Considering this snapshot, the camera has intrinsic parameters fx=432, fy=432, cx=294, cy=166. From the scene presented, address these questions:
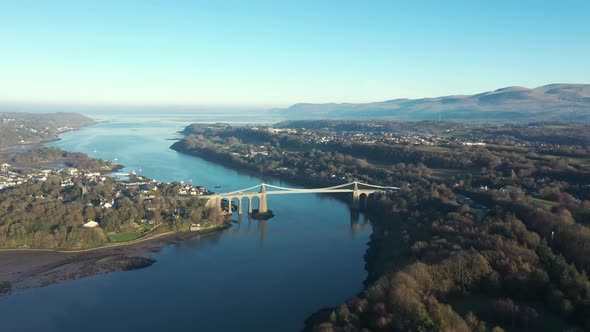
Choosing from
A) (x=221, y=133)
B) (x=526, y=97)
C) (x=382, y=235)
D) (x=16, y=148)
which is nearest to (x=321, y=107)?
(x=526, y=97)

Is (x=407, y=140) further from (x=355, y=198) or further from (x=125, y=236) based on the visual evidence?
(x=125, y=236)

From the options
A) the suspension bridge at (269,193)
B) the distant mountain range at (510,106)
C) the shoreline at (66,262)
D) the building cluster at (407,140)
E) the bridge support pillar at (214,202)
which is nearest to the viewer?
the shoreline at (66,262)

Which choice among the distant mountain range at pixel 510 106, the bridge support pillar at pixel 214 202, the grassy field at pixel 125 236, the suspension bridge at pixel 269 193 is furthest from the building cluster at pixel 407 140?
the distant mountain range at pixel 510 106

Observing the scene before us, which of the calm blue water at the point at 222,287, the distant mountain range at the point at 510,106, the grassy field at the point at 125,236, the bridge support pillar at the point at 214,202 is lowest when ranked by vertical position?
the calm blue water at the point at 222,287

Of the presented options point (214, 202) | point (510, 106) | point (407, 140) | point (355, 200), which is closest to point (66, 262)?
point (214, 202)

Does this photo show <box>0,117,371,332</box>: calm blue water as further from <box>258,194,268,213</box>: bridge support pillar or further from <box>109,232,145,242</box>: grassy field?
<box>109,232,145,242</box>: grassy field

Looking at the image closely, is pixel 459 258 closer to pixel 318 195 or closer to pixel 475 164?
pixel 318 195

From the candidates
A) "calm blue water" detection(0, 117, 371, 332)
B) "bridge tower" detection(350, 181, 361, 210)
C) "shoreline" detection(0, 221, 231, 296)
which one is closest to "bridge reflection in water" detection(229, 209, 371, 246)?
"calm blue water" detection(0, 117, 371, 332)

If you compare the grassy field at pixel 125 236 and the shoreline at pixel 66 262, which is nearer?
the shoreline at pixel 66 262

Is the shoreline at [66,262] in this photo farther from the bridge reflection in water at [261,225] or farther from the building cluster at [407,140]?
the building cluster at [407,140]
